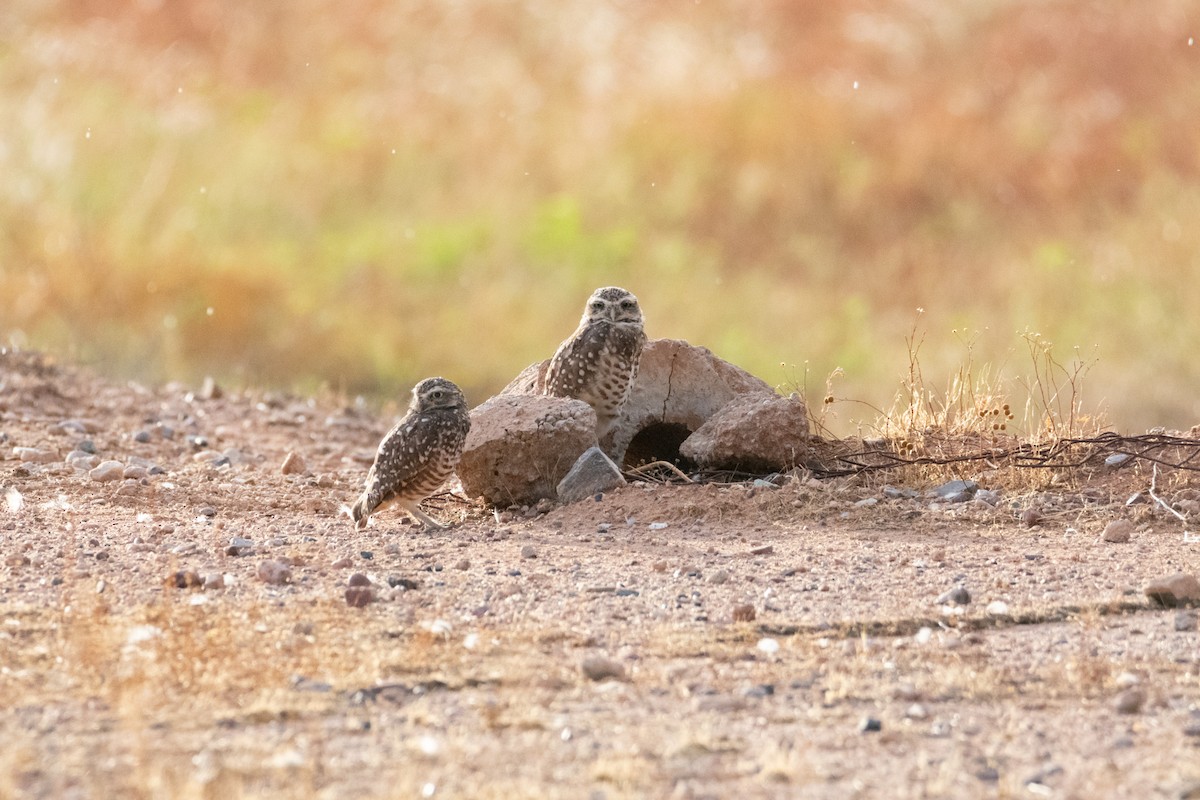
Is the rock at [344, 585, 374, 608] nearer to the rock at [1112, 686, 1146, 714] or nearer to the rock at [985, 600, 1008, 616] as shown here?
the rock at [985, 600, 1008, 616]

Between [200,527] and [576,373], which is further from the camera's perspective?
[576,373]

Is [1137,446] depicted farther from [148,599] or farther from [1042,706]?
[148,599]

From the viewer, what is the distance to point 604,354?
28.1 ft

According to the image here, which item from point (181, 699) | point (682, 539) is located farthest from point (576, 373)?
point (181, 699)

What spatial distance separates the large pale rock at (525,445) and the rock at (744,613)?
2.51 m

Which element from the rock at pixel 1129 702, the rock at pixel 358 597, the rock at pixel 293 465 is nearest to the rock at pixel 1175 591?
the rock at pixel 1129 702

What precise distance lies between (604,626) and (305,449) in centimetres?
625

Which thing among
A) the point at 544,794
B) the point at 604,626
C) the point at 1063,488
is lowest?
the point at 544,794

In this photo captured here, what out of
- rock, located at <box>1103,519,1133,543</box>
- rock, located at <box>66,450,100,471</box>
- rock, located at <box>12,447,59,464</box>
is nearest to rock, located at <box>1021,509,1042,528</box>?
rock, located at <box>1103,519,1133,543</box>

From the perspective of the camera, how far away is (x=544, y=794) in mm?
3932

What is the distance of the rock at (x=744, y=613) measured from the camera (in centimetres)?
588

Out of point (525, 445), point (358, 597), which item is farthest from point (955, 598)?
point (525, 445)

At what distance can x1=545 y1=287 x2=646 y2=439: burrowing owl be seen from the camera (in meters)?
8.58

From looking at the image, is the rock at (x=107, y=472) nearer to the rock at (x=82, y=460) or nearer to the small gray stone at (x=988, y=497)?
the rock at (x=82, y=460)
